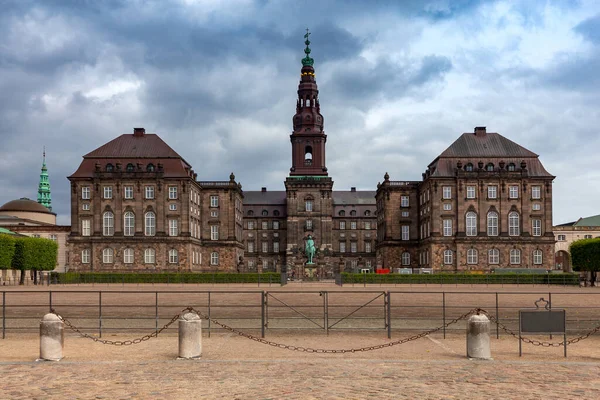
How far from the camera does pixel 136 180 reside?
91.6 meters

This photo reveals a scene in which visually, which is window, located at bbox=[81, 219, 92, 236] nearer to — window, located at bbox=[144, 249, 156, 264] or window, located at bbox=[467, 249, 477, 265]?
window, located at bbox=[144, 249, 156, 264]

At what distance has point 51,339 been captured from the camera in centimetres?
1571

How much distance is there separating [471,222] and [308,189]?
36.9 metres

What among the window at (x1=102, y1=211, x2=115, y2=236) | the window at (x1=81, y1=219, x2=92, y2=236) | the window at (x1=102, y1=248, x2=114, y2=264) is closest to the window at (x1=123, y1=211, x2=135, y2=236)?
the window at (x1=102, y1=211, x2=115, y2=236)

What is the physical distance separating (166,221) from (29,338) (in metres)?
73.0

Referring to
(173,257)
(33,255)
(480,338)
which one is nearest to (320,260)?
(173,257)

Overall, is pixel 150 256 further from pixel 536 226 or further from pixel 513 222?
pixel 536 226

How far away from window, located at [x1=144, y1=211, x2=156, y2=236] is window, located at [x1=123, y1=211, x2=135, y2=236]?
1.78 meters

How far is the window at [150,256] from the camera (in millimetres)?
91125

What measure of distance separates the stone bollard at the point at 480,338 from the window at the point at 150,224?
79648 millimetres

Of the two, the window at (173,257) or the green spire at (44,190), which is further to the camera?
the green spire at (44,190)

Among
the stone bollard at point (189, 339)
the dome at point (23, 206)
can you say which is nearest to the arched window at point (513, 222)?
the stone bollard at point (189, 339)

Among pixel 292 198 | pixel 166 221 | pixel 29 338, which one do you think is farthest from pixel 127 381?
pixel 292 198

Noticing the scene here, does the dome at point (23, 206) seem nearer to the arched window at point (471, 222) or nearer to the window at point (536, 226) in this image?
the arched window at point (471, 222)
